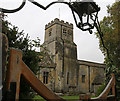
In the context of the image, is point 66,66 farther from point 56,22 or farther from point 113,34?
point 113,34

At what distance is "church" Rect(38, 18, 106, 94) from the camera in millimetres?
21484

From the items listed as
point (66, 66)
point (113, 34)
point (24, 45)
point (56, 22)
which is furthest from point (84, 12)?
point (56, 22)

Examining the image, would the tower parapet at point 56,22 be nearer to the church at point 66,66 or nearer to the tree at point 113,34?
the church at point 66,66

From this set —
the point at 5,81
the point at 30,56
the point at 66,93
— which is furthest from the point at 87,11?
the point at 66,93

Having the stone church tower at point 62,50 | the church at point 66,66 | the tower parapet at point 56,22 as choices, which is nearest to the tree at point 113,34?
the stone church tower at point 62,50

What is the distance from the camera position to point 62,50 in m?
23.8

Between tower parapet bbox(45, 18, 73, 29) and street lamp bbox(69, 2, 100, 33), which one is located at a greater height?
tower parapet bbox(45, 18, 73, 29)

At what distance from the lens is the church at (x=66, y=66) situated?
21484 millimetres

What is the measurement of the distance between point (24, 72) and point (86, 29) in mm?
1334

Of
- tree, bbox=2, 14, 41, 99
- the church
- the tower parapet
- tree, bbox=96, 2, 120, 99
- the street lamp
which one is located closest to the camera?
the street lamp

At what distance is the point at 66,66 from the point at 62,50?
282cm

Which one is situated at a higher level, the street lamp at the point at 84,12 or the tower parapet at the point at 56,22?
the tower parapet at the point at 56,22

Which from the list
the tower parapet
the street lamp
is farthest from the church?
the street lamp

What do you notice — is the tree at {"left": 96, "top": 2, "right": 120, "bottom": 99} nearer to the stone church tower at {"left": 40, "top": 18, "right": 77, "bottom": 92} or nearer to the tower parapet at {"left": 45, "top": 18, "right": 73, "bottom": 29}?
the stone church tower at {"left": 40, "top": 18, "right": 77, "bottom": 92}
